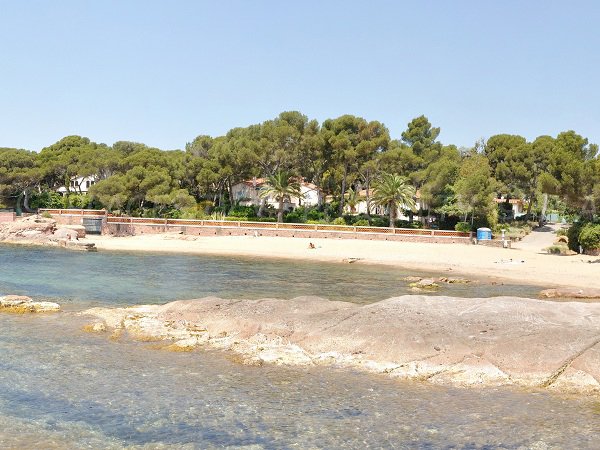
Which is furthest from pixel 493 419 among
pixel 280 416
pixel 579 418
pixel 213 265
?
pixel 213 265

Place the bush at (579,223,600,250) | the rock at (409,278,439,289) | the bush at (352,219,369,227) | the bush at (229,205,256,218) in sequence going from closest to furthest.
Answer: the rock at (409,278,439,289), the bush at (579,223,600,250), the bush at (352,219,369,227), the bush at (229,205,256,218)

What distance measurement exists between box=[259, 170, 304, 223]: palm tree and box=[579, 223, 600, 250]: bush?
3286 cm

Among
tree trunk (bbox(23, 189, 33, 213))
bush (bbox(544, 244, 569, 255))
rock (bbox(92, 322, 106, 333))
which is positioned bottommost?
rock (bbox(92, 322, 106, 333))

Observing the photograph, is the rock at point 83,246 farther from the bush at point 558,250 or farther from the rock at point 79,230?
the bush at point 558,250

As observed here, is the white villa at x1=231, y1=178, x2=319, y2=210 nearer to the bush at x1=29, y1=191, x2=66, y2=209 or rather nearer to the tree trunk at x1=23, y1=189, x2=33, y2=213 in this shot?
the bush at x1=29, y1=191, x2=66, y2=209

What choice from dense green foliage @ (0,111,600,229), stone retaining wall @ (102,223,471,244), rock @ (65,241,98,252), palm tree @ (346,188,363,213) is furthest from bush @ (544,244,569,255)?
rock @ (65,241,98,252)

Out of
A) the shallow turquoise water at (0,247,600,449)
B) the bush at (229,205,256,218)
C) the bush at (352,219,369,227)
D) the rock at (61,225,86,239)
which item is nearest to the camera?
the shallow turquoise water at (0,247,600,449)

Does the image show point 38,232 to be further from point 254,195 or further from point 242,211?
point 254,195

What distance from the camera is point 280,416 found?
11.7 m

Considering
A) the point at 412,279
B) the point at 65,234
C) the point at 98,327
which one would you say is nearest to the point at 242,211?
the point at 65,234

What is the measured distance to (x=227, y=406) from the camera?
12242 mm

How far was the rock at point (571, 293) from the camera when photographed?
27.9m

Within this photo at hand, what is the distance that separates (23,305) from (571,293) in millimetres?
25238

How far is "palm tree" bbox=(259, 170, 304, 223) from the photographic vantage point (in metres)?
66.9
